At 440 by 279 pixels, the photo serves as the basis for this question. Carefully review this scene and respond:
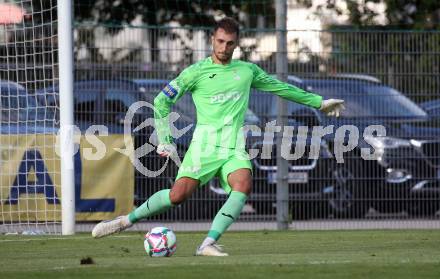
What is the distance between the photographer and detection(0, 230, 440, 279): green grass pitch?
26.9 feet

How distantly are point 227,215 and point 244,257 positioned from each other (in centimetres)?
38

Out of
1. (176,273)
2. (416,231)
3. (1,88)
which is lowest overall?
(416,231)

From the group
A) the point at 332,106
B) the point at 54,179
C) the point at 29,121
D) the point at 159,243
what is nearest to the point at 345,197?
the point at 54,179

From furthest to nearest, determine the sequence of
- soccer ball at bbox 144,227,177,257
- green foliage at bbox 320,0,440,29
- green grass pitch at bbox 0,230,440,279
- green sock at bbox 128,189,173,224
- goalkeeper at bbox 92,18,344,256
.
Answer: green foliage at bbox 320,0,440,29 < green sock at bbox 128,189,173,224 < goalkeeper at bbox 92,18,344,256 < soccer ball at bbox 144,227,177,257 < green grass pitch at bbox 0,230,440,279

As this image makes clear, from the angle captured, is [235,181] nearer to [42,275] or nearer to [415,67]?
[42,275]

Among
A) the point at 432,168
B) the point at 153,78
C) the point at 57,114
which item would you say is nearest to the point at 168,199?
the point at 57,114

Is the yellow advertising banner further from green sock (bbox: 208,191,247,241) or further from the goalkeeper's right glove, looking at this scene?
green sock (bbox: 208,191,247,241)

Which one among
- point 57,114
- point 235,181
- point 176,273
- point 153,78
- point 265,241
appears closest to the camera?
point 176,273

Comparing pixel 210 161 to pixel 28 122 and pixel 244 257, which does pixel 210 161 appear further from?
pixel 28 122

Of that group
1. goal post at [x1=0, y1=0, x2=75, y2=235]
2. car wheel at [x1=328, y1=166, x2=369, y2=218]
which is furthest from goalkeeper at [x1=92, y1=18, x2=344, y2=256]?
car wheel at [x1=328, y1=166, x2=369, y2=218]

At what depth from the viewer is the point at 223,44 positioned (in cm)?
998

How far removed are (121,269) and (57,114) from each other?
592 centimetres

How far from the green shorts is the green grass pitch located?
0.73 meters

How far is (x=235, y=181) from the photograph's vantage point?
9.83 metres
